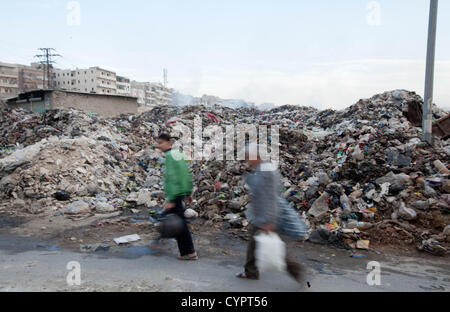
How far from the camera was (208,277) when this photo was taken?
3.41 meters

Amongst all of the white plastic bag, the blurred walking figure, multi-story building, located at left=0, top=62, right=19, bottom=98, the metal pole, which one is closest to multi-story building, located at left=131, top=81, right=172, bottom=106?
multi-story building, located at left=0, top=62, right=19, bottom=98

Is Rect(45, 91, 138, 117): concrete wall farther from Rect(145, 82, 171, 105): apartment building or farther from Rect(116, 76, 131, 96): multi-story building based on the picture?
Rect(145, 82, 171, 105): apartment building

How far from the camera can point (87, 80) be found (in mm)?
71188

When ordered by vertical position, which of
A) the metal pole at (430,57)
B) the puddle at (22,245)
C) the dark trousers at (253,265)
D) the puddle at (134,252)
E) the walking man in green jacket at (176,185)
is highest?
the metal pole at (430,57)

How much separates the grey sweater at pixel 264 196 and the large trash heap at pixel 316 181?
7.31ft

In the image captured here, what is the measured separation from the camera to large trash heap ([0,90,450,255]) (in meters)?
5.05

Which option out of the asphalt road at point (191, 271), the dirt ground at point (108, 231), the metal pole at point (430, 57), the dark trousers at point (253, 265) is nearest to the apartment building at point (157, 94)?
the dirt ground at point (108, 231)

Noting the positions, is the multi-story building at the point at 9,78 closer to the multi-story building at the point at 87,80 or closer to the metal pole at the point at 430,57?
the multi-story building at the point at 87,80

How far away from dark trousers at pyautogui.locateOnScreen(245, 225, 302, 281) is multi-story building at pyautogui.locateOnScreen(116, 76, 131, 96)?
81.1 m

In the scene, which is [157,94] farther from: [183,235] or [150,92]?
[183,235]

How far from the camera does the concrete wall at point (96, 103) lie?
1772 centimetres

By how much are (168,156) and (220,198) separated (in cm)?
291
